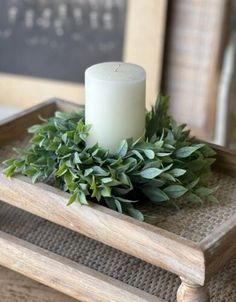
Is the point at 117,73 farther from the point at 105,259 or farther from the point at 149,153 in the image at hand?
the point at 105,259

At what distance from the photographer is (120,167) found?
0.65 metres

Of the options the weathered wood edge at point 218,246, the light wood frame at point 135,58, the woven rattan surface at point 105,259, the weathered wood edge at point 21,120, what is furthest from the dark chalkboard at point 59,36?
the weathered wood edge at point 218,246

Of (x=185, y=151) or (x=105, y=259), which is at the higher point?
(x=185, y=151)

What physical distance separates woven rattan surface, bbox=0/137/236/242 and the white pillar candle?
0.27 ft

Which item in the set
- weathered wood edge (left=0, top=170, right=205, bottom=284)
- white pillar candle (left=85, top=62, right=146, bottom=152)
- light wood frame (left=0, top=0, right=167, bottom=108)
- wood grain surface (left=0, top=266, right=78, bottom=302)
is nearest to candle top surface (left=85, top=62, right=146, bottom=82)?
white pillar candle (left=85, top=62, right=146, bottom=152)

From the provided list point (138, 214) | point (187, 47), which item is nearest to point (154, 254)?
point (138, 214)

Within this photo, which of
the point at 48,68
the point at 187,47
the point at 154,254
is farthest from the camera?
the point at 48,68

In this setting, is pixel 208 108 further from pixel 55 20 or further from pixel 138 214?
pixel 138 214

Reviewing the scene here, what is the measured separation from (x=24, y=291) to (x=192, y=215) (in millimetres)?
222

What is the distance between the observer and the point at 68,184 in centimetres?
65

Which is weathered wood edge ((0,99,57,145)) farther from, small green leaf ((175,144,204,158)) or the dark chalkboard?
the dark chalkboard

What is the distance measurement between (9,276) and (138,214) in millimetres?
213

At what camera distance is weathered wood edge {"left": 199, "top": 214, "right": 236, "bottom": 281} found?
0.57 meters

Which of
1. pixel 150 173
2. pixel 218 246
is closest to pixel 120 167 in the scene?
pixel 150 173
